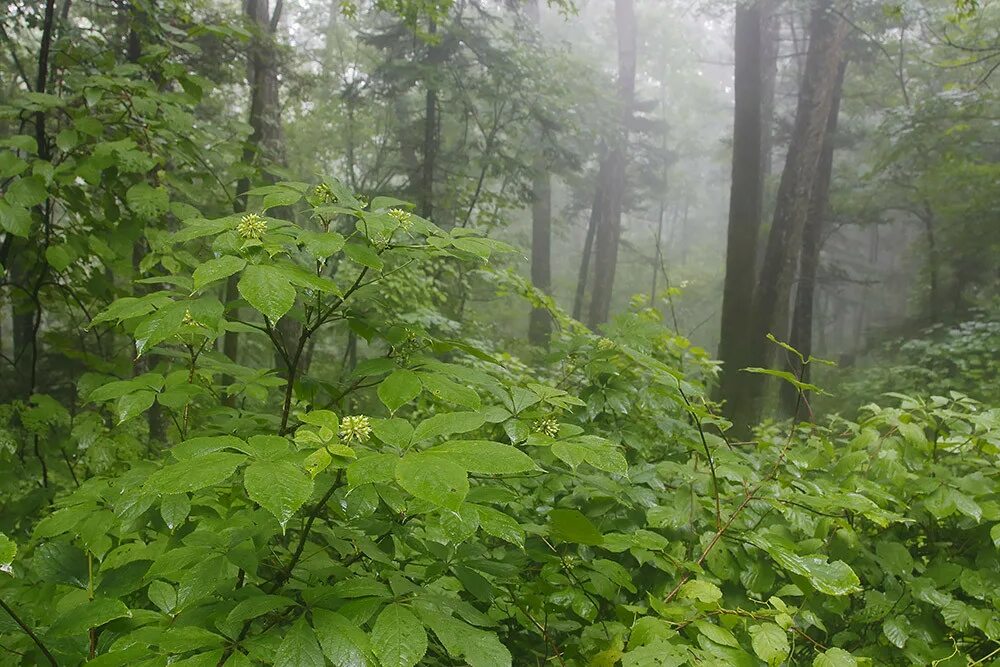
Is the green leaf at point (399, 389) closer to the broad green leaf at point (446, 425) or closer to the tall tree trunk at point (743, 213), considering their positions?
the broad green leaf at point (446, 425)

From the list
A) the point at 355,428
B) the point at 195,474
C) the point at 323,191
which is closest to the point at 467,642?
the point at 355,428

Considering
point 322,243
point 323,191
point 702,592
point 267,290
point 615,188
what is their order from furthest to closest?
point 615,188 → point 323,191 → point 702,592 → point 322,243 → point 267,290

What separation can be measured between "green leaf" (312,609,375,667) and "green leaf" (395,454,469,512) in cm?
30

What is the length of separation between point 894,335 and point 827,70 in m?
9.70

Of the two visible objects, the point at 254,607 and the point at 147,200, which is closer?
the point at 254,607

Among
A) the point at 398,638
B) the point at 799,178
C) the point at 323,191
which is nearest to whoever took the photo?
the point at 398,638

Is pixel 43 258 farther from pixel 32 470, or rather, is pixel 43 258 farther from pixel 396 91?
pixel 396 91

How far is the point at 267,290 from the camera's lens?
3.47 feet

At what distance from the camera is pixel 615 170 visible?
22.0 meters

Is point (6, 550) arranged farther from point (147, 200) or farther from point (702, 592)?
point (147, 200)

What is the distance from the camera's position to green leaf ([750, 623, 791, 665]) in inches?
48.3

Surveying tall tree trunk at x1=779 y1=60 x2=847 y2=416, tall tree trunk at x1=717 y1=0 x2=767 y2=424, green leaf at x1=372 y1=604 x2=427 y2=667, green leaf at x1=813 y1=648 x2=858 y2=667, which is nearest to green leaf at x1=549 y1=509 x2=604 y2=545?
green leaf at x1=372 y1=604 x2=427 y2=667

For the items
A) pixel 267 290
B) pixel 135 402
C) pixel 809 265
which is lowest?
pixel 135 402

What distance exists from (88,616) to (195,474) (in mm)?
549
